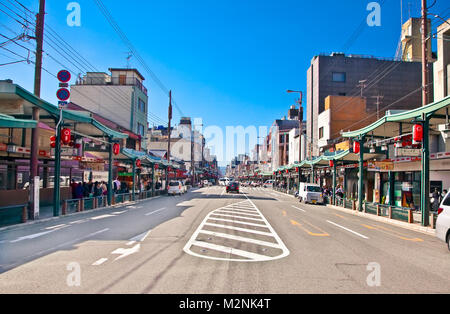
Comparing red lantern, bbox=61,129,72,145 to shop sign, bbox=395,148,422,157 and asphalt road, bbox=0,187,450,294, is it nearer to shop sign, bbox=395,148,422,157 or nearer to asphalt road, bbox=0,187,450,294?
asphalt road, bbox=0,187,450,294

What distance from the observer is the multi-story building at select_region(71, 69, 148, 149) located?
4656 centimetres

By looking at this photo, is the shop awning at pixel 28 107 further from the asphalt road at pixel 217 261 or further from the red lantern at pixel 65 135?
the asphalt road at pixel 217 261

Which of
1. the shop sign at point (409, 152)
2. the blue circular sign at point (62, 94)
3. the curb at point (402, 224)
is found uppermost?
the blue circular sign at point (62, 94)

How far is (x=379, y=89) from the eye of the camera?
64.6 meters

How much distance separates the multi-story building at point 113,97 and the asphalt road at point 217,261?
35178 mm

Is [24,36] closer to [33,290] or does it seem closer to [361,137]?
[33,290]

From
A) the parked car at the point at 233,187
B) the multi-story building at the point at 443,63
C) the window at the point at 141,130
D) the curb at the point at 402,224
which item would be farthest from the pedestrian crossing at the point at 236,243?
the window at the point at 141,130

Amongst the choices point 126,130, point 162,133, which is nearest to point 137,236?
point 126,130

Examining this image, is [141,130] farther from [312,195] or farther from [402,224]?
[402,224]

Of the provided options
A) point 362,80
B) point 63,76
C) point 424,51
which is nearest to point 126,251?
point 63,76

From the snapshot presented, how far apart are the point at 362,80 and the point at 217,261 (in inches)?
2570

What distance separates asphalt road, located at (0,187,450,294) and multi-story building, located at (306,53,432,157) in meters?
53.3

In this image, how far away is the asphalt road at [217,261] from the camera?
19.8 feet

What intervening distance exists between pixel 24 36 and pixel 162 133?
89.7 metres
